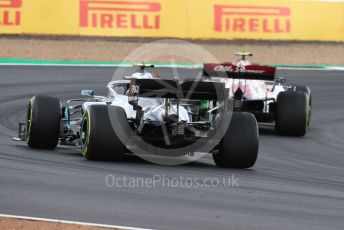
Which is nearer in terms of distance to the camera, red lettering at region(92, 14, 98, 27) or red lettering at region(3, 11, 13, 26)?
red lettering at region(3, 11, 13, 26)

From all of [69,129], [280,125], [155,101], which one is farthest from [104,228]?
[280,125]

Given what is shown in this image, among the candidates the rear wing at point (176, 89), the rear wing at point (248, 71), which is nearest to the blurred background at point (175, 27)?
the rear wing at point (248, 71)

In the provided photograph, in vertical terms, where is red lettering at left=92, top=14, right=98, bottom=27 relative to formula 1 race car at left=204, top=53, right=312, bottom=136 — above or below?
above

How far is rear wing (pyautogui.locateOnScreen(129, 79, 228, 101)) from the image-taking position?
11594mm

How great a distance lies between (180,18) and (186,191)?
19.9 meters

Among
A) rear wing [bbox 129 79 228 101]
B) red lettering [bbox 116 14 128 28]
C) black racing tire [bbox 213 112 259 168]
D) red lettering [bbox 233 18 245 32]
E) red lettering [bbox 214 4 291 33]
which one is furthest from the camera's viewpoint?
red lettering [bbox 233 18 245 32]

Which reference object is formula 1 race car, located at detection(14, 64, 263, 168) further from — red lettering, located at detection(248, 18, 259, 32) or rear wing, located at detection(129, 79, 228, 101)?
red lettering, located at detection(248, 18, 259, 32)

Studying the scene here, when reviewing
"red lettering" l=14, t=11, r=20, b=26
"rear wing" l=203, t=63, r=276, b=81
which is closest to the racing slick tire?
"rear wing" l=203, t=63, r=276, b=81

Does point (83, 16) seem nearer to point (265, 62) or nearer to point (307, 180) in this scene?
point (265, 62)

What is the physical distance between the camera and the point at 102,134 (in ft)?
38.1

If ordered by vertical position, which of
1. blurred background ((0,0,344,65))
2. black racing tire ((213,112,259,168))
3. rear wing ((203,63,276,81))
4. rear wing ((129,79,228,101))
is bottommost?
black racing tire ((213,112,259,168))

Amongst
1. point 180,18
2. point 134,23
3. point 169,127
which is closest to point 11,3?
point 134,23

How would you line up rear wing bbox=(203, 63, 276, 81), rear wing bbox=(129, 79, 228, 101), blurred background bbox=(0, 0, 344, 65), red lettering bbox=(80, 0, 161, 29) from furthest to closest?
red lettering bbox=(80, 0, 161, 29)
blurred background bbox=(0, 0, 344, 65)
rear wing bbox=(203, 63, 276, 81)
rear wing bbox=(129, 79, 228, 101)

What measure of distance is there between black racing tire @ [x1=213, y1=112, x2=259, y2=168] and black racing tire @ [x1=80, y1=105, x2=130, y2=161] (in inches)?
47.9
